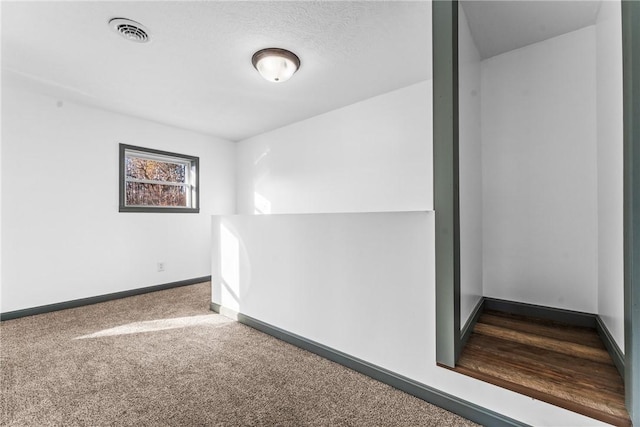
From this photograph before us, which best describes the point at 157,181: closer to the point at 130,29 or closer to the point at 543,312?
the point at 130,29

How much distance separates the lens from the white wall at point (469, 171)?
5.93 ft

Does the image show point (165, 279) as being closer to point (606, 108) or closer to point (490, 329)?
point (490, 329)

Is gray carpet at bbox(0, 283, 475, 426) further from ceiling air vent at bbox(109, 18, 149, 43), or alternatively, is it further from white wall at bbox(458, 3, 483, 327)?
ceiling air vent at bbox(109, 18, 149, 43)

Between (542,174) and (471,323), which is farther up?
(542,174)

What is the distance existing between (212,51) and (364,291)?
224cm

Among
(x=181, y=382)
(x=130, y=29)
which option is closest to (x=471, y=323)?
(x=181, y=382)

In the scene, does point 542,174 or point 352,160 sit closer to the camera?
point 542,174

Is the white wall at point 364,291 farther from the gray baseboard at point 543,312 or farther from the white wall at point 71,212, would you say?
the white wall at point 71,212

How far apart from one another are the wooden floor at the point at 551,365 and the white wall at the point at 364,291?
0.06 meters

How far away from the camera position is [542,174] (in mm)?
2258

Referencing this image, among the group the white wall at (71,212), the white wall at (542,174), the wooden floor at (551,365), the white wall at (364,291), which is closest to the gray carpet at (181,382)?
the white wall at (364,291)

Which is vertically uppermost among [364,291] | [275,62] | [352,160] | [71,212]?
[275,62]

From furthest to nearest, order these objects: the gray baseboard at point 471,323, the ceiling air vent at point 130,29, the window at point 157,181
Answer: the window at point 157,181 < the ceiling air vent at point 130,29 < the gray baseboard at point 471,323

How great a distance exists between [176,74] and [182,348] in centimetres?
245
